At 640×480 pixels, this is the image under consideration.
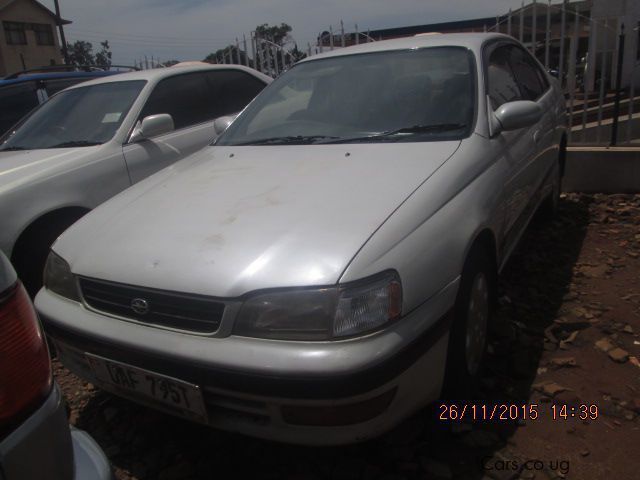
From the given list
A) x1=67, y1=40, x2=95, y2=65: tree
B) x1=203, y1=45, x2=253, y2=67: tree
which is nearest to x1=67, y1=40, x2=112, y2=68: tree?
x1=67, y1=40, x2=95, y2=65: tree

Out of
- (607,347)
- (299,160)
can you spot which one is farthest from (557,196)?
(299,160)

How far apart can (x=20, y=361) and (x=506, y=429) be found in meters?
1.83

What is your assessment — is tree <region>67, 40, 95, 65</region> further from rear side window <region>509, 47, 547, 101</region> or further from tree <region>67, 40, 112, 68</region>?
rear side window <region>509, 47, 547, 101</region>

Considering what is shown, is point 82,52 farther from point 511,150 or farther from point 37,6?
point 511,150

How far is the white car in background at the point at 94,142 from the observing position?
10.6 feet

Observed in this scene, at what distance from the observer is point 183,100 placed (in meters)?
4.59

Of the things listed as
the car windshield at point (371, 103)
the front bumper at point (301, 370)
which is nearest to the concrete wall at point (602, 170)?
the car windshield at point (371, 103)

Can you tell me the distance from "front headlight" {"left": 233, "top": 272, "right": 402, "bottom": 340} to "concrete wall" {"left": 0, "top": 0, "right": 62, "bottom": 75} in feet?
144

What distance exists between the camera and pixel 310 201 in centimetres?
212

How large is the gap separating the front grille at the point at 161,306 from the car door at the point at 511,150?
61.0 inches

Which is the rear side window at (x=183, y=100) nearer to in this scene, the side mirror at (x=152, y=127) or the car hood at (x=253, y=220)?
the side mirror at (x=152, y=127)

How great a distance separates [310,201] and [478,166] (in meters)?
0.81

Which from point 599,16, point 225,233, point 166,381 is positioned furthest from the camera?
point 599,16

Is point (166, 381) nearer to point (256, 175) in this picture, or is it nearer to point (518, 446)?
point (256, 175)
